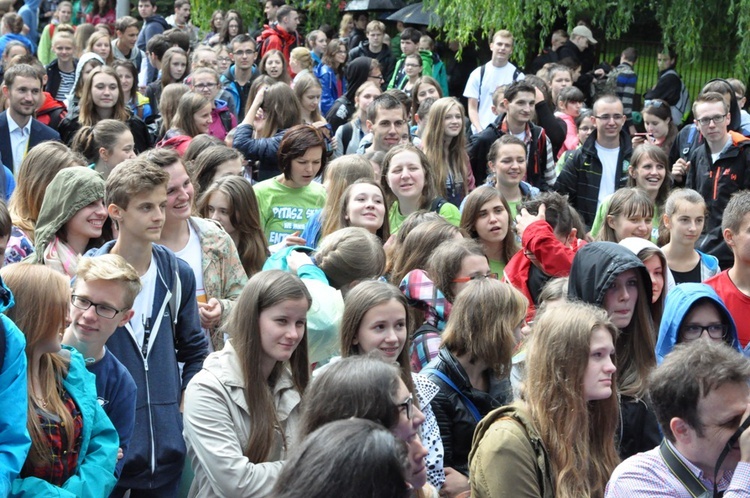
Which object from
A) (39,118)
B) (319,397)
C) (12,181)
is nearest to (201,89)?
(39,118)

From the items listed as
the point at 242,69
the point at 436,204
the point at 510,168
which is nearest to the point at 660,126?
the point at 510,168

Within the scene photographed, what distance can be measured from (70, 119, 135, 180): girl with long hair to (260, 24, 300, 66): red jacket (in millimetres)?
9643

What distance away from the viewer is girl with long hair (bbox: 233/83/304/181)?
921 cm

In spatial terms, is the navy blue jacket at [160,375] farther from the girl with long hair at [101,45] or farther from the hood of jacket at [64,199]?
the girl with long hair at [101,45]

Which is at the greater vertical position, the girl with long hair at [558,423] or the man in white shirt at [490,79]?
the man in white shirt at [490,79]

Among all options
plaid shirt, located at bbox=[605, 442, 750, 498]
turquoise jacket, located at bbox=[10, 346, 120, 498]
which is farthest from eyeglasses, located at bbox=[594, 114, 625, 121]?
turquoise jacket, located at bbox=[10, 346, 120, 498]

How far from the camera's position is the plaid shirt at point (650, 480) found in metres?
3.48

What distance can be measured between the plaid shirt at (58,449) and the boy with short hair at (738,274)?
3.65m

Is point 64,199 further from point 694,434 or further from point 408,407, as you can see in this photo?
point 694,434

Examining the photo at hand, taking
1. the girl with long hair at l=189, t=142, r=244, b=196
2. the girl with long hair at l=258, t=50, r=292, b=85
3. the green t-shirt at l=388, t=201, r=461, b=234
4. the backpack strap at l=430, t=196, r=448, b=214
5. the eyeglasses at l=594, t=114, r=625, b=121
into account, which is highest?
the girl with long hair at l=258, t=50, r=292, b=85

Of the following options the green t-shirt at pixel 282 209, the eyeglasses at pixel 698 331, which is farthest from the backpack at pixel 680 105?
the eyeglasses at pixel 698 331

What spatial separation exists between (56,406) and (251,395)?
2.30 ft

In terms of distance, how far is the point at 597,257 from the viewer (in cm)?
491

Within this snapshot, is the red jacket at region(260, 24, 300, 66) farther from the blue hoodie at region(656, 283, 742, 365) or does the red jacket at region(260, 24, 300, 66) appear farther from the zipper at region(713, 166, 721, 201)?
the blue hoodie at region(656, 283, 742, 365)
